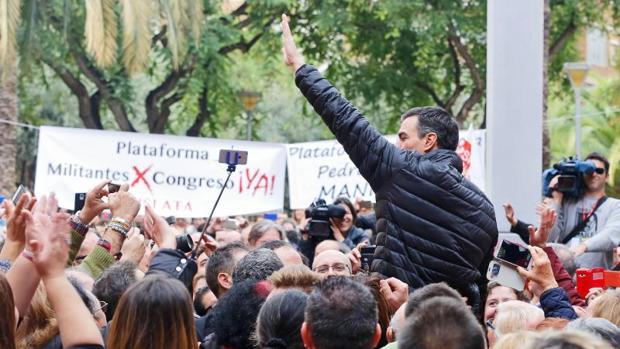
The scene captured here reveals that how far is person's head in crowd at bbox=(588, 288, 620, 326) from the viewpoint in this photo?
557 cm

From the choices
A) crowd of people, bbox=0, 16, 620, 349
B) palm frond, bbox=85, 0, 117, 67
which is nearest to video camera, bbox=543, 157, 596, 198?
crowd of people, bbox=0, 16, 620, 349

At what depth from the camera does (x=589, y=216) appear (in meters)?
8.98

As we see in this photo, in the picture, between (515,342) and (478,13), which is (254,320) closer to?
(515,342)

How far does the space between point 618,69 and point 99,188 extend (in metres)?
28.4

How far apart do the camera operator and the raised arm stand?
136 inches

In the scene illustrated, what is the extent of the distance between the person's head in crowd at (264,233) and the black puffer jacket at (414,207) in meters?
4.47

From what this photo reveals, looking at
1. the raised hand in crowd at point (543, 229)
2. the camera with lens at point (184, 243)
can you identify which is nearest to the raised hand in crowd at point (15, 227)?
the camera with lens at point (184, 243)

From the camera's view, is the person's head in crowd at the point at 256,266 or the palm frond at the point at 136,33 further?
the palm frond at the point at 136,33

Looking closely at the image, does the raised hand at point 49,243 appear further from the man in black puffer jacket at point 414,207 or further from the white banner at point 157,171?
the white banner at point 157,171

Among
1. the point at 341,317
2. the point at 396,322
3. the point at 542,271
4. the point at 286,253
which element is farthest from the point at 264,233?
the point at 341,317

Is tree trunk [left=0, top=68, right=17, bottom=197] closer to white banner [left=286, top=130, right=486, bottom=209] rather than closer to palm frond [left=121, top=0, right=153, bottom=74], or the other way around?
palm frond [left=121, top=0, right=153, bottom=74]

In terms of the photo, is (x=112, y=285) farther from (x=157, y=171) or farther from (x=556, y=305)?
(x=157, y=171)

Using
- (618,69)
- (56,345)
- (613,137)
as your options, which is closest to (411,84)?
(618,69)

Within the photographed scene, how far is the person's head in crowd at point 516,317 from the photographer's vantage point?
18.1 ft
